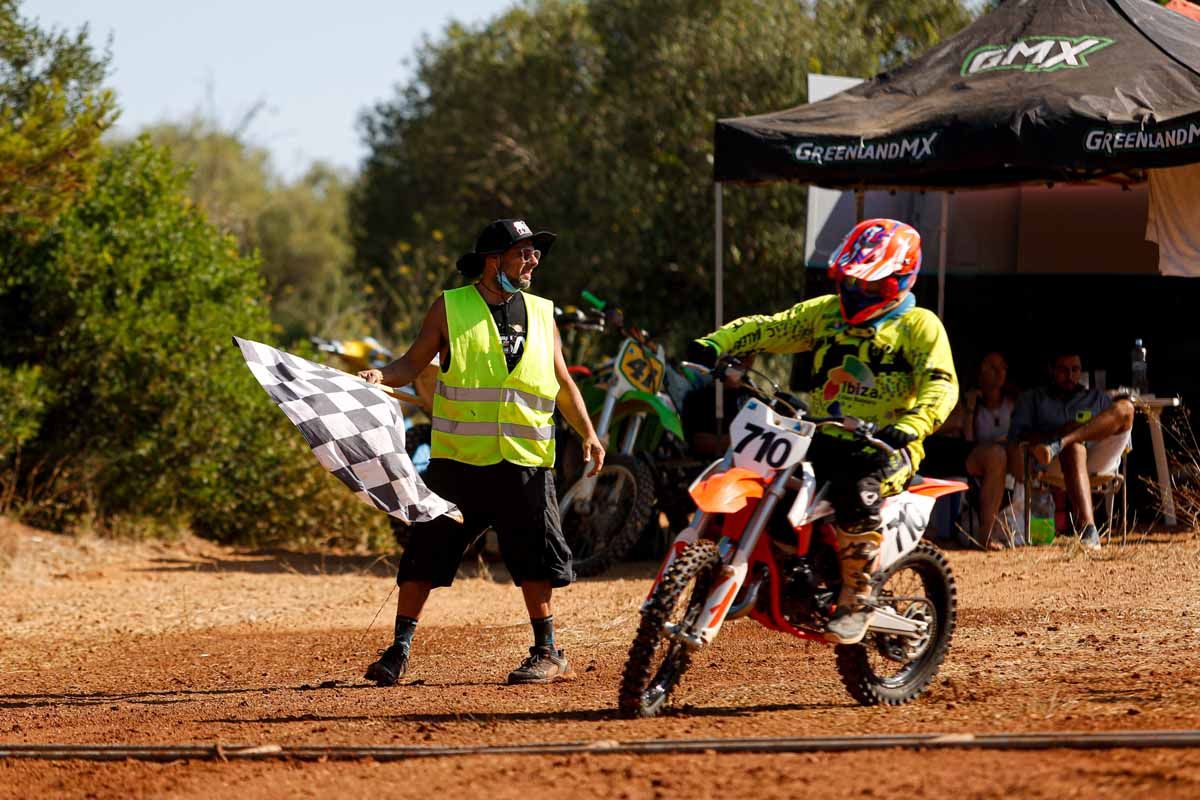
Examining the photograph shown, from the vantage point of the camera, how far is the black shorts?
6957mm

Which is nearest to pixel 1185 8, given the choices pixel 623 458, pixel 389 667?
pixel 623 458

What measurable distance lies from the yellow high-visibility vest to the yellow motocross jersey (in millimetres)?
1062

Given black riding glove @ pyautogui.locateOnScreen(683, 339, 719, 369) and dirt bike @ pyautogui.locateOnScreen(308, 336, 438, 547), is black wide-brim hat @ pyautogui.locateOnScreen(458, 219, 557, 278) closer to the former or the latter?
black riding glove @ pyautogui.locateOnScreen(683, 339, 719, 369)

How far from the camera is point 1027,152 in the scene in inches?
400

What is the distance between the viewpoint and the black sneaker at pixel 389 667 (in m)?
6.99

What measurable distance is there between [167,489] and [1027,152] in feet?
24.3

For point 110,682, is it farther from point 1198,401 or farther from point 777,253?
point 777,253

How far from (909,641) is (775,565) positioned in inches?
30.4

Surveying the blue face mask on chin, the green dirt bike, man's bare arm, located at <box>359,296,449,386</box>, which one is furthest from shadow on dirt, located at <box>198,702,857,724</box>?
the green dirt bike

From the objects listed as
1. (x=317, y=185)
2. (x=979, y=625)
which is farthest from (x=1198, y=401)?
(x=317, y=185)

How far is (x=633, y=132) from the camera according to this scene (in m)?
21.9

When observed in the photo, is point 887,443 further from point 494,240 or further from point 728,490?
point 494,240

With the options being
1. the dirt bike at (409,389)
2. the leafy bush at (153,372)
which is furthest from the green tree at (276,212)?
the dirt bike at (409,389)

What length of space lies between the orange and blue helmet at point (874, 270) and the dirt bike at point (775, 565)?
49cm
